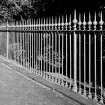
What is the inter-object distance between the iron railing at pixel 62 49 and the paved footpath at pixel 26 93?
55cm

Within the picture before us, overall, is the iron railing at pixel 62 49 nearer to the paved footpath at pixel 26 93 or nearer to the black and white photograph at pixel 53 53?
the black and white photograph at pixel 53 53

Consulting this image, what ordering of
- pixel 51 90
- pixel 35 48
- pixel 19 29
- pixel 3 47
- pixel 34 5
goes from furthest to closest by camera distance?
pixel 3 47 < pixel 34 5 < pixel 19 29 < pixel 35 48 < pixel 51 90

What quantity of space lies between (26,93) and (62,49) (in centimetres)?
154

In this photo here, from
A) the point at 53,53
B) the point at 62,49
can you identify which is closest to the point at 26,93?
the point at 62,49

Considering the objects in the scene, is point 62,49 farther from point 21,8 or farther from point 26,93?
point 21,8

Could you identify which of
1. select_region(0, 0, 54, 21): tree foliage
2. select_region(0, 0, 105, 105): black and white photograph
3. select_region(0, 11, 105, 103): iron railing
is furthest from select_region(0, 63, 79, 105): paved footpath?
select_region(0, 0, 54, 21): tree foliage

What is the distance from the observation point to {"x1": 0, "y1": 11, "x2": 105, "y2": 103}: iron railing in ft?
21.8

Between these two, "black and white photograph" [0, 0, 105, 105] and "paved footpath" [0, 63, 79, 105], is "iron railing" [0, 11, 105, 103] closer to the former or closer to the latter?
"black and white photograph" [0, 0, 105, 105]

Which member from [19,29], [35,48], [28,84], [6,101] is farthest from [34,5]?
[6,101]

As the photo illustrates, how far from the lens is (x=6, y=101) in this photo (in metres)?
6.11

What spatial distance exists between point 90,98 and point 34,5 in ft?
24.9

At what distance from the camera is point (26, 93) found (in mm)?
6816

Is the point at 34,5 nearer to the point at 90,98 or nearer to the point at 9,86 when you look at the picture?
the point at 9,86

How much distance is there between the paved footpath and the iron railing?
1.82 ft
